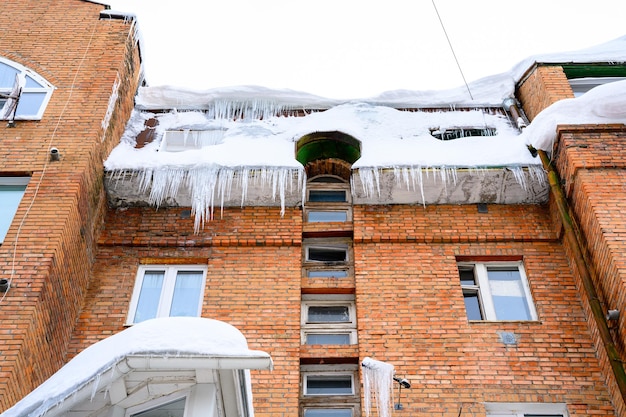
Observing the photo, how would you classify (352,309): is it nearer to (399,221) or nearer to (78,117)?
(399,221)

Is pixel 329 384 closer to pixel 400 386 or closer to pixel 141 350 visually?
pixel 400 386

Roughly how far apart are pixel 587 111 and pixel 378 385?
4832mm

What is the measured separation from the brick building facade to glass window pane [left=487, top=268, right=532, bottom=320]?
0.06m

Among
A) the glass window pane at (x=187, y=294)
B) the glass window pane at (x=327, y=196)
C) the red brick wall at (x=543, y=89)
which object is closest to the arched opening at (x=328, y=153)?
the glass window pane at (x=327, y=196)

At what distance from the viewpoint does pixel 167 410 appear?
5.37 meters

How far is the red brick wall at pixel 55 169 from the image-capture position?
766 centimetres

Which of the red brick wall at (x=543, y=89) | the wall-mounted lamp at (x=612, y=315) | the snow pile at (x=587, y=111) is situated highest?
the red brick wall at (x=543, y=89)

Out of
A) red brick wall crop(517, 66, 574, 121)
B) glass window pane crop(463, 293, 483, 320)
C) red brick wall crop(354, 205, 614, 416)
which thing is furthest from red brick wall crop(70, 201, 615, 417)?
red brick wall crop(517, 66, 574, 121)

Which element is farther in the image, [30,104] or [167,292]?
[30,104]

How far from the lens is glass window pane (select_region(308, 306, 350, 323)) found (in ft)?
29.6

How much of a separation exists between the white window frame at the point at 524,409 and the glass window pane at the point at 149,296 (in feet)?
14.4

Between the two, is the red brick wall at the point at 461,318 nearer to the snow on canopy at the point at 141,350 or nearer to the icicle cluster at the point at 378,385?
the icicle cluster at the point at 378,385

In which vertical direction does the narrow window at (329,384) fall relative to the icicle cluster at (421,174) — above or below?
below

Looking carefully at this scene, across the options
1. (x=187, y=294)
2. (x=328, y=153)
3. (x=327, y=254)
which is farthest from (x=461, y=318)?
(x=328, y=153)
